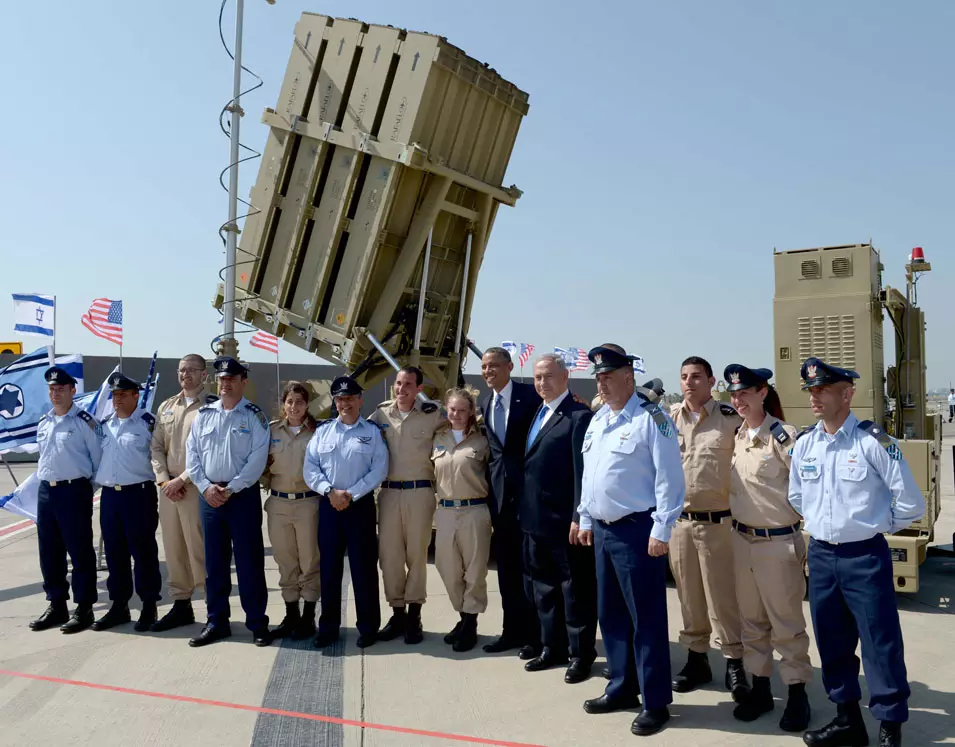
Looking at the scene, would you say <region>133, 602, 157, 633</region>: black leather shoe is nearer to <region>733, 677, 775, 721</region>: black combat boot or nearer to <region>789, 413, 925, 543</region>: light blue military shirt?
<region>733, 677, 775, 721</region>: black combat boot

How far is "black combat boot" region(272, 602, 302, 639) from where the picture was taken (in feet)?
16.3

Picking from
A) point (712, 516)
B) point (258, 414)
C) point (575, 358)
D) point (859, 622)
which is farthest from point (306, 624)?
point (575, 358)

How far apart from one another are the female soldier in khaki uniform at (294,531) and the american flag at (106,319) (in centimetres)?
1269

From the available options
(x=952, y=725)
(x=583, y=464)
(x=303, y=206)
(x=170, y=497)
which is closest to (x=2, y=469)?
(x=303, y=206)

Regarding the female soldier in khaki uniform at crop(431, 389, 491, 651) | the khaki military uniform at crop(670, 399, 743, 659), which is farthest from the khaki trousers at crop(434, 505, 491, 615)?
the khaki military uniform at crop(670, 399, 743, 659)

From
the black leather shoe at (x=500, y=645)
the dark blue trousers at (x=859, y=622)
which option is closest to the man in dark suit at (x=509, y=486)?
the black leather shoe at (x=500, y=645)

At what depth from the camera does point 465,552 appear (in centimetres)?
476

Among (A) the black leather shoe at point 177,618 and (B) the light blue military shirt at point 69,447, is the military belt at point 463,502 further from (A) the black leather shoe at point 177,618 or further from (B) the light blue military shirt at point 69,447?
(B) the light blue military shirt at point 69,447

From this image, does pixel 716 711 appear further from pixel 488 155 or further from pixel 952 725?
pixel 488 155

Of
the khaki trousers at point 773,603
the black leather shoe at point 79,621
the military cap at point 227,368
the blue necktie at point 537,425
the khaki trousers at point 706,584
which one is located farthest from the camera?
the black leather shoe at point 79,621

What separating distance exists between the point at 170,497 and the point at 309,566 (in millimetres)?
1057

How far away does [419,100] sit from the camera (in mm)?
6848

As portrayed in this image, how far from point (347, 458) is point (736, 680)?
255 cm

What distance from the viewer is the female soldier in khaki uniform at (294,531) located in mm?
4949
